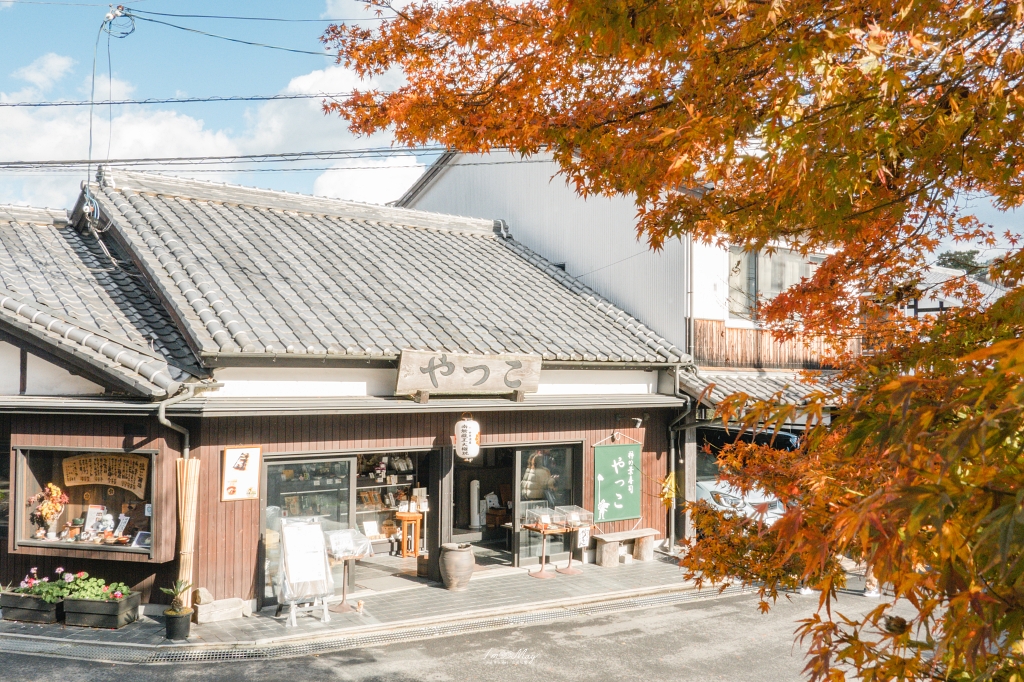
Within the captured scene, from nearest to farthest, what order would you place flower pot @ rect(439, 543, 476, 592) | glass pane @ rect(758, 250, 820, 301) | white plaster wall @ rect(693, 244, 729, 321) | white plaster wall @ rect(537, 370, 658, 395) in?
flower pot @ rect(439, 543, 476, 592) < white plaster wall @ rect(537, 370, 658, 395) < white plaster wall @ rect(693, 244, 729, 321) < glass pane @ rect(758, 250, 820, 301)

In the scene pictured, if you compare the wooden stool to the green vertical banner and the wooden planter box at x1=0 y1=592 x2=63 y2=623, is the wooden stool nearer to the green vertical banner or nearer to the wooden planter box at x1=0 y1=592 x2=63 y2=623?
the green vertical banner

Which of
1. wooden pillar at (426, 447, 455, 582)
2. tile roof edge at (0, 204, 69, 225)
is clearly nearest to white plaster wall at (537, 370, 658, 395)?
wooden pillar at (426, 447, 455, 582)

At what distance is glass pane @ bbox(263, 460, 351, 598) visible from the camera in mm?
11438

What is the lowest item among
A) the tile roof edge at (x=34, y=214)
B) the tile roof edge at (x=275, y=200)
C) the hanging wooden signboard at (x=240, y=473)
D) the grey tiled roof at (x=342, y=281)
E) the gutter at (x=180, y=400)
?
the hanging wooden signboard at (x=240, y=473)

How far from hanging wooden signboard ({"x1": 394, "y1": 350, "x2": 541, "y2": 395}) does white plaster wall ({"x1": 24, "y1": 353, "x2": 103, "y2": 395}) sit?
14.1 ft

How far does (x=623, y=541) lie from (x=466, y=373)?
15.8 feet

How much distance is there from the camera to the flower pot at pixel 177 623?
9.73 metres

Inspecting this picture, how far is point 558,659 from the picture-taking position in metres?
9.70

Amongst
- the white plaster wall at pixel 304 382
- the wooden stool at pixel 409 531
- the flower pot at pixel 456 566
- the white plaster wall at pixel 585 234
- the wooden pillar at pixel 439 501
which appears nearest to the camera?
the white plaster wall at pixel 304 382

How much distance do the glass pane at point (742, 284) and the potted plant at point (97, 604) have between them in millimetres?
12103

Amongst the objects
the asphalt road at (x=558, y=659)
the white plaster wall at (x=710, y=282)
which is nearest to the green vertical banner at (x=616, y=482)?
the asphalt road at (x=558, y=659)

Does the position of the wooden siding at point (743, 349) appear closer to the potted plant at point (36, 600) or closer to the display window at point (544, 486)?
the display window at point (544, 486)

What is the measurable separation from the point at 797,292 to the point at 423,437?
6804mm

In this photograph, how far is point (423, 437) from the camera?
41.9 ft
